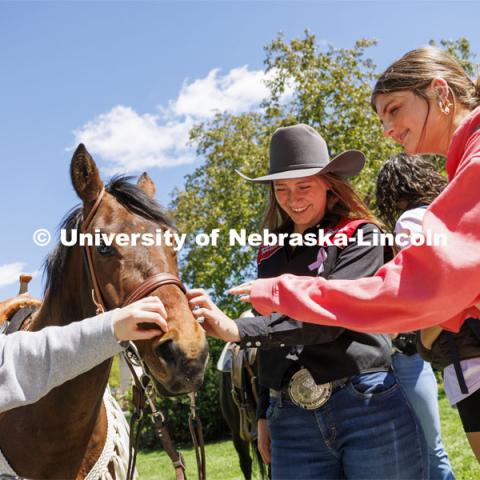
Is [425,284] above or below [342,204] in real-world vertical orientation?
below

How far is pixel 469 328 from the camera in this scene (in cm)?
192

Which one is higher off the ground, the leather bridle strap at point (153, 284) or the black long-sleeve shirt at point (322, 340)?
the leather bridle strap at point (153, 284)

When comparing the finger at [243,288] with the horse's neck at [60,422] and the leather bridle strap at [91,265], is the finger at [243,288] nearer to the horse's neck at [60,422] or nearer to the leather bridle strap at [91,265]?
the leather bridle strap at [91,265]

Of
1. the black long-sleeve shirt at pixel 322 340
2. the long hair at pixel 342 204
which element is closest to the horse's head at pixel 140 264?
the black long-sleeve shirt at pixel 322 340

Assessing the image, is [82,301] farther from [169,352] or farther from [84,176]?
[169,352]

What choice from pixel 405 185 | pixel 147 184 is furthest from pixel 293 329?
pixel 405 185

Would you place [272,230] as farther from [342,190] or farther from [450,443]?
[450,443]

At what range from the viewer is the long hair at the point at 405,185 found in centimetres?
346

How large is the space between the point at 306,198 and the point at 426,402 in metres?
1.88

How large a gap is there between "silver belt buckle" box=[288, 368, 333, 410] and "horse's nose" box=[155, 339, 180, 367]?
619 millimetres

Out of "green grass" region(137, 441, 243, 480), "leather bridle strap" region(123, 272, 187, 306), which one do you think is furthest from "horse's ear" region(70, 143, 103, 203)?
"green grass" region(137, 441, 243, 480)

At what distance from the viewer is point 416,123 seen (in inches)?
74.2

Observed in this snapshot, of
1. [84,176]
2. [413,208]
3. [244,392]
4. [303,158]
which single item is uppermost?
[84,176]

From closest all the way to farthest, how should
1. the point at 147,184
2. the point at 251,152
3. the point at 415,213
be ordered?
the point at 415,213, the point at 147,184, the point at 251,152
